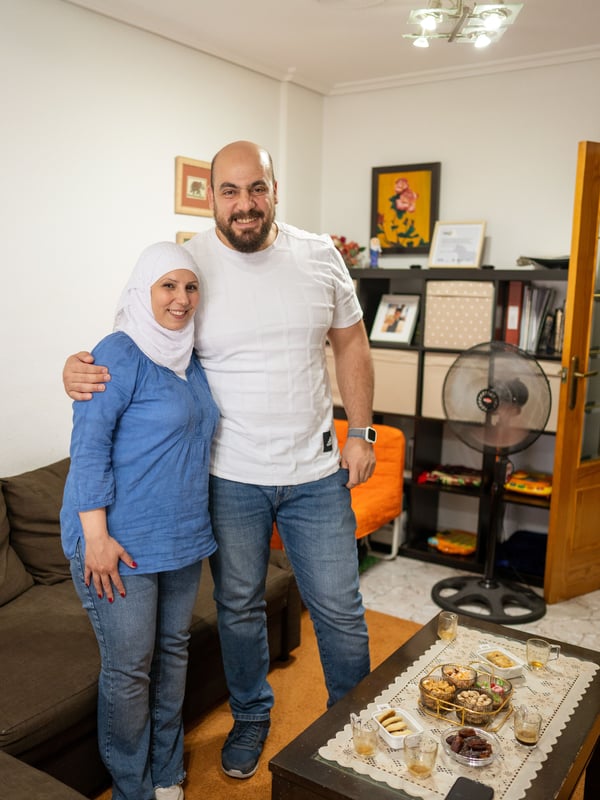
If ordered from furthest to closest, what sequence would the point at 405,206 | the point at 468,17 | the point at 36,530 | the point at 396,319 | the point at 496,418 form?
the point at 405,206, the point at 396,319, the point at 496,418, the point at 468,17, the point at 36,530

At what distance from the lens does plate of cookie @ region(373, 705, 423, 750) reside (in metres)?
1.57

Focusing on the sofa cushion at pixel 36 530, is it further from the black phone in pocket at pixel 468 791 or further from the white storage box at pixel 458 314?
the white storage box at pixel 458 314

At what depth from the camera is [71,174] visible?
9.55ft

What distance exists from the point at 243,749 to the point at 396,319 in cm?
239

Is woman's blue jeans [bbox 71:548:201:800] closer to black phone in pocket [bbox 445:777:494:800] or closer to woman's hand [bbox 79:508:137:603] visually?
woman's hand [bbox 79:508:137:603]

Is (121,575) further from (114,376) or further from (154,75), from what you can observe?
(154,75)

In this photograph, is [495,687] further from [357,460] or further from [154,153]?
[154,153]

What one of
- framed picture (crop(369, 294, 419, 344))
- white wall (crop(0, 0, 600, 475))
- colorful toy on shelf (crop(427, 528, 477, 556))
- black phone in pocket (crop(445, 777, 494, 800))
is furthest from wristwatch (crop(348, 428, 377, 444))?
colorful toy on shelf (crop(427, 528, 477, 556))

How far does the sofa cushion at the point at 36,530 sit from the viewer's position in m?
2.53

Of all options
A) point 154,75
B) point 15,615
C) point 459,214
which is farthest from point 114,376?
point 459,214

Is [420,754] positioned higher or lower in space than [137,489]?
lower

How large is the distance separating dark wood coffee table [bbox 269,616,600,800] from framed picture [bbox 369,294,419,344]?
2270 mm

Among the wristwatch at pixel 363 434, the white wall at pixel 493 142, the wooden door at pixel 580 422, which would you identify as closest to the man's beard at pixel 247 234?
the wristwatch at pixel 363 434

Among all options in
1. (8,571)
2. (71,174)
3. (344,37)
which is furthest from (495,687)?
(344,37)
